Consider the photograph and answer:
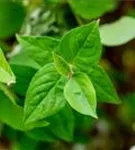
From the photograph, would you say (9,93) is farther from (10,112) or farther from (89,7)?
(89,7)

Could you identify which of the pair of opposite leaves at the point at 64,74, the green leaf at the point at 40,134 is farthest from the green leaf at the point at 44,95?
the green leaf at the point at 40,134

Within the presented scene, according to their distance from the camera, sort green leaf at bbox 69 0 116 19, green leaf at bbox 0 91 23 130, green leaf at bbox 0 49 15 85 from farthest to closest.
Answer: green leaf at bbox 69 0 116 19, green leaf at bbox 0 91 23 130, green leaf at bbox 0 49 15 85

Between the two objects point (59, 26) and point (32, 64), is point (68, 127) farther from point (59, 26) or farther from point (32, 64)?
point (59, 26)

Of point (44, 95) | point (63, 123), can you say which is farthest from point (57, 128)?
point (44, 95)

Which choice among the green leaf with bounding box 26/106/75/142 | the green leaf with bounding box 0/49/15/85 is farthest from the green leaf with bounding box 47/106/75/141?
the green leaf with bounding box 0/49/15/85

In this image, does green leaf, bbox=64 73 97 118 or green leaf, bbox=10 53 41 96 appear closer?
green leaf, bbox=64 73 97 118

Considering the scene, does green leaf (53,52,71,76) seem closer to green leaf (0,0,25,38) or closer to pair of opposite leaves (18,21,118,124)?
pair of opposite leaves (18,21,118,124)

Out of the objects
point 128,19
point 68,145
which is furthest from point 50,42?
point 68,145
